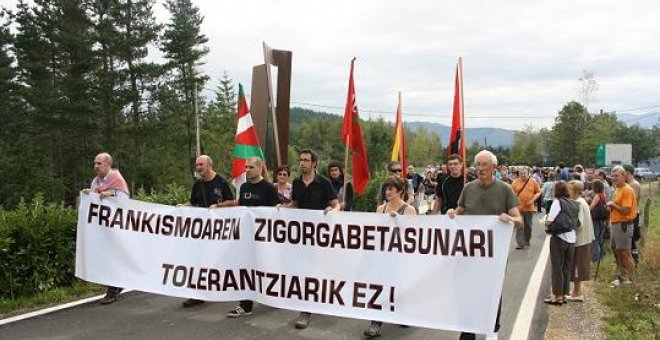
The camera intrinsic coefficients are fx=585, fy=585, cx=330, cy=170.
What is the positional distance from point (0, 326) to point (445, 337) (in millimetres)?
4506

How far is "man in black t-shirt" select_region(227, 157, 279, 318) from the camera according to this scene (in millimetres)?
6500

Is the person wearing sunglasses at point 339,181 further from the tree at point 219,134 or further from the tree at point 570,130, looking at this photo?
the tree at point 570,130

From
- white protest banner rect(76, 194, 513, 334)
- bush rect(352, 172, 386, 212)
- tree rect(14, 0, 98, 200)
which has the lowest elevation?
bush rect(352, 172, 386, 212)

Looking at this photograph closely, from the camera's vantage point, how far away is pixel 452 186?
24.7 feet

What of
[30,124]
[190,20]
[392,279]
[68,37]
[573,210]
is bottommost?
[392,279]

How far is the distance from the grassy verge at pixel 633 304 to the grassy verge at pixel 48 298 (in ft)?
19.9

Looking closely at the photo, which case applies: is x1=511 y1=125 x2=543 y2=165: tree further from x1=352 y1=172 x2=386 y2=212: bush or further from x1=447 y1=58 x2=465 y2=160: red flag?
x1=447 y1=58 x2=465 y2=160: red flag

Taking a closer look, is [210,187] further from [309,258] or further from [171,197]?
Result: [171,197]

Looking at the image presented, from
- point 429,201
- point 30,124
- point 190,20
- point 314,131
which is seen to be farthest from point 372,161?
point 314,131

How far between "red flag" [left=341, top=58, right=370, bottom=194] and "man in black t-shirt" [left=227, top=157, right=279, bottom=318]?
1783 millimetres

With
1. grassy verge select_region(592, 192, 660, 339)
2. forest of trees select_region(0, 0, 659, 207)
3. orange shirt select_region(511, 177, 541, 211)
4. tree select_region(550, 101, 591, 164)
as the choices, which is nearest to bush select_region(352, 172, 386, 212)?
orange shirt select_region(511, 177, 541, 211)

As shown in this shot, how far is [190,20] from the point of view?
158ft

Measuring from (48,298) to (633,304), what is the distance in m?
7.08

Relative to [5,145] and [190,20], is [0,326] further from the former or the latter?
[190,20]
